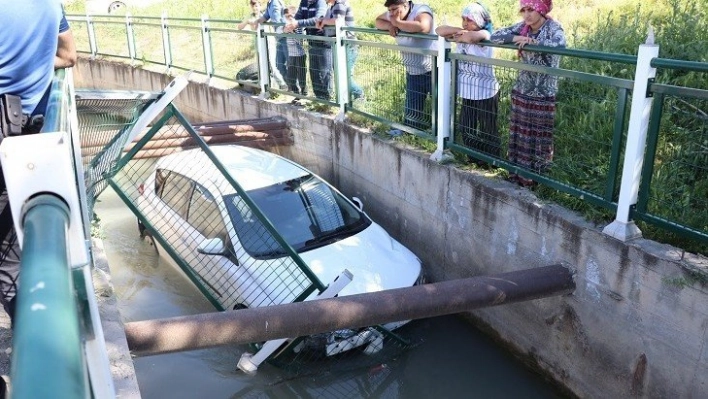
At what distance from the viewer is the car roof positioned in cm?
632

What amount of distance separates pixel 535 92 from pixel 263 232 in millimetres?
2562

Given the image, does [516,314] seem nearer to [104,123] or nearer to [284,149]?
[104,123]

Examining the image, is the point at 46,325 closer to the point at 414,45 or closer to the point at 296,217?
the point at 296,217

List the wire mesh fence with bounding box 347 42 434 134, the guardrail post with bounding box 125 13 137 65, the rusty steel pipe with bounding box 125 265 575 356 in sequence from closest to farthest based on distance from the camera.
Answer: the rusty steel pipe with bounding box 125 265 575 356
the wire mesh fence with bounding box 347 42 434 134
the guardrail post with bounding box 125 13 137 65

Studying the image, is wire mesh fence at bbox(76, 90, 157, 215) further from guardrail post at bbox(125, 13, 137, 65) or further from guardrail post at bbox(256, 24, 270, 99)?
guardrail post at bbox(125, 13, 137, 65)

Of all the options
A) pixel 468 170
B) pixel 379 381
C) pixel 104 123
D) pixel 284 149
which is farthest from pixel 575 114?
pixel 284 149

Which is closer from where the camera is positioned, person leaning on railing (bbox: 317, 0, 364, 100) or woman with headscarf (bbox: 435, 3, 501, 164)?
woman with headscarf (bbox: 435, 3, 501, 164)

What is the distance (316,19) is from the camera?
28.8 ft

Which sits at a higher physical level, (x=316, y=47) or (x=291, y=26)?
(x=291, y=26)

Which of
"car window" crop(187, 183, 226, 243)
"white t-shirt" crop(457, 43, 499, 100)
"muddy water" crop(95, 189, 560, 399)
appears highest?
"white t-shirt" crop(457, 43, 499, 100)

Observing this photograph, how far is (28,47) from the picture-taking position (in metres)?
2.46

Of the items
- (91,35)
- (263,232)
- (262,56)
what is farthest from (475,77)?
(91,35)

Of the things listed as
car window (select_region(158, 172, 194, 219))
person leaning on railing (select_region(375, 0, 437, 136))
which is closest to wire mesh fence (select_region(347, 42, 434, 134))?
person leaning on railing (select_region(375, 0, 437, 136))

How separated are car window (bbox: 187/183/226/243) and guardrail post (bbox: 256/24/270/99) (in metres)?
4.02
